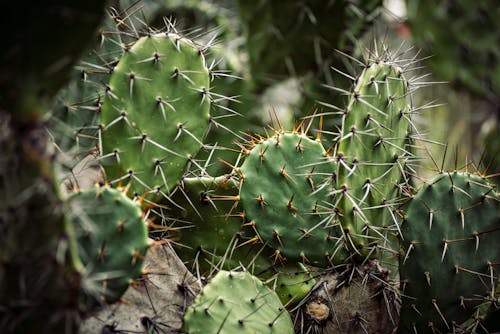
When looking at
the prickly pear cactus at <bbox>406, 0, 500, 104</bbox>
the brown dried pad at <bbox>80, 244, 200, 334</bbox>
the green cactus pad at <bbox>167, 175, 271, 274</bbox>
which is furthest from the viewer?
the prickly pear cactus at <bbox>406, 0, 500, 104</bbox>

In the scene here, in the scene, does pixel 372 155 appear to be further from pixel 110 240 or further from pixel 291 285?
pixel 110 240

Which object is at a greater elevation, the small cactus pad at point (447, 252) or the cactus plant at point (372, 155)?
the cactus plant at point (372, 155)

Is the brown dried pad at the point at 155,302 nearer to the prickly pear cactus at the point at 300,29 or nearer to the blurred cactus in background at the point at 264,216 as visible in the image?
the blurred cactus in background at the point at 264,216

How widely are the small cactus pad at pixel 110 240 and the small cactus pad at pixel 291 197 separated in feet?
1.33

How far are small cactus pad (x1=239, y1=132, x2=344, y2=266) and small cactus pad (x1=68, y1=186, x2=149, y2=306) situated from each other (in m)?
0.41

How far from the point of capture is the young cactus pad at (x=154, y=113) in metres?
1.74

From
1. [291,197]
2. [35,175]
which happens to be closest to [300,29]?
[291,197]

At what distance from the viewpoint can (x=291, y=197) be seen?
1.77m

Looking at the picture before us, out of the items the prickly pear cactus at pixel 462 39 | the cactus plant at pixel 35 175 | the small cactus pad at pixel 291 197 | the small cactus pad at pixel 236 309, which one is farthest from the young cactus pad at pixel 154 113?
the prickly pear cactus at pixel 462 39

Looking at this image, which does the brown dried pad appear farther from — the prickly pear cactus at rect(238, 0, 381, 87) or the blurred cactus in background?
the prickly pear cactus at rect(238, 0, 381, 87)

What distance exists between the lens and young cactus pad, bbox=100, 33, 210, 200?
174 cm

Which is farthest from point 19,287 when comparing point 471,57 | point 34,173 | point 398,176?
point 471,57

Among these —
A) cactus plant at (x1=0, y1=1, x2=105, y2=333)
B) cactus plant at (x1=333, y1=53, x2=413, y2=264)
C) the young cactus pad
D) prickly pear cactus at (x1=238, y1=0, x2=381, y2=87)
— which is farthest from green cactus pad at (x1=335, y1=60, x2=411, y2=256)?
prickly pear cactus at (x1=238, y1=0, x2=381, y2=87)

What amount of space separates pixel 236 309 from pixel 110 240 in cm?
38
